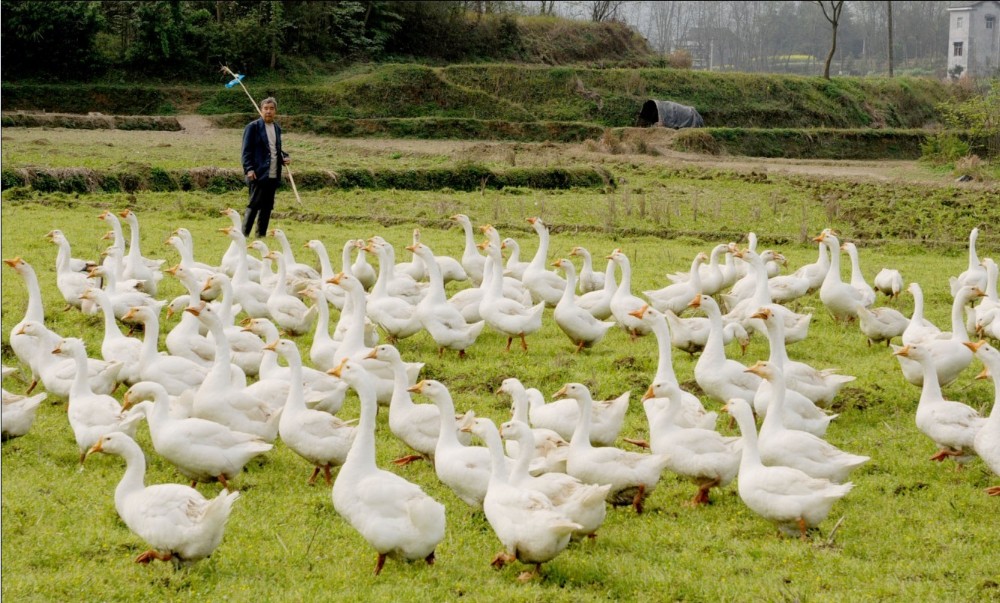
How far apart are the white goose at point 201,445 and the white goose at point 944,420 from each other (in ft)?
18.2

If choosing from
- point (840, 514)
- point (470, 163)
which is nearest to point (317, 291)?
point (840, 514)

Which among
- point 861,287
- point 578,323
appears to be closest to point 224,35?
point 861,287

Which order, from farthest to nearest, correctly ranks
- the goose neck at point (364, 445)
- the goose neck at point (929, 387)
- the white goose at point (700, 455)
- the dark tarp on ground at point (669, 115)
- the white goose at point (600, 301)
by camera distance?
the dark tarp on ground at point (669, 115)
the white goose at point (600, 301)
the goose neck at point (929, 387)
the white goose at point (700, 455)
the goose neck at point (364, 445)

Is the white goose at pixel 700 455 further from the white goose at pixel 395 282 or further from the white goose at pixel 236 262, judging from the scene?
the white goose at pixel 236 262

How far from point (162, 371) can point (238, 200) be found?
15.4 metres

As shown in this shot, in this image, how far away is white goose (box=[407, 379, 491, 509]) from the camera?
773 centimetres

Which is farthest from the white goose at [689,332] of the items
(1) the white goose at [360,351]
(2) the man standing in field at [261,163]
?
(2) the man standing in field at [261,163]

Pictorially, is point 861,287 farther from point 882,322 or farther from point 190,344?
point 190,344

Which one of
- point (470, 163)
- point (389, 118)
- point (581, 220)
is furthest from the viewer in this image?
point (389, 118)

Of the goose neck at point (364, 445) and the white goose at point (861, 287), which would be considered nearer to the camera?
the goose neck at point (364, 445)

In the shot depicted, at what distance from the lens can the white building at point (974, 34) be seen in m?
120

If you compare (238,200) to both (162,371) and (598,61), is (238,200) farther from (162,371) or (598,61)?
(598,61)

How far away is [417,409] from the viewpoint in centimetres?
880

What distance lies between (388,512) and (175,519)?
1.33m
